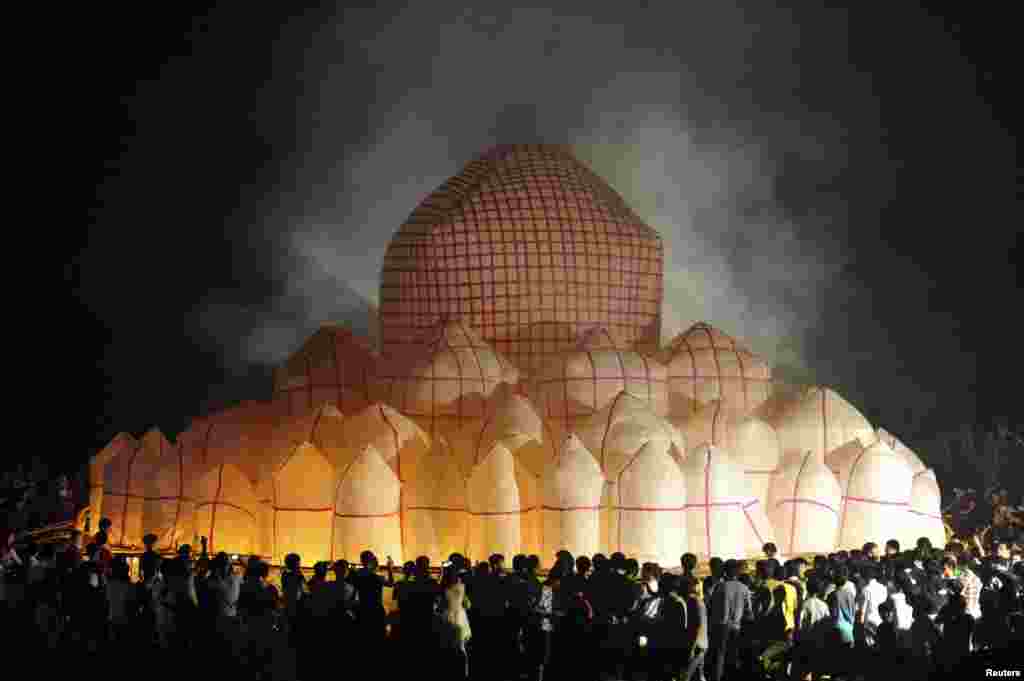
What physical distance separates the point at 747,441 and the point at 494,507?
4.40 m

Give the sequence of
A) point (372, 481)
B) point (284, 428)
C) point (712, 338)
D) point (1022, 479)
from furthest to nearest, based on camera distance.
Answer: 1. point (1022, 479)
2. point (712, 338)
3. point (284, 428)
4. point (372, 481)

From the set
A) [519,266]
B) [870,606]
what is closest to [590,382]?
[519,266]

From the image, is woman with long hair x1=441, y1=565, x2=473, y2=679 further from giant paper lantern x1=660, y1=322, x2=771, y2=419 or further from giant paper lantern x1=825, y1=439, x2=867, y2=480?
giant paper lantern x1=660, y1=322, x2=771, y2=419

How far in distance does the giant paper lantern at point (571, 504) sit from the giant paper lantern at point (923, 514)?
4.92 m

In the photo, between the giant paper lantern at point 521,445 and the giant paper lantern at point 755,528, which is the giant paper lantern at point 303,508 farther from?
the giant paper lantern at point 755,528

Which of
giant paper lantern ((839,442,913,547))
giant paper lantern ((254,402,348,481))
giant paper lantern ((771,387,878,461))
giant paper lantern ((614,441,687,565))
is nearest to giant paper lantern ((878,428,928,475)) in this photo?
giant paper lantern ((771,387,878,461))

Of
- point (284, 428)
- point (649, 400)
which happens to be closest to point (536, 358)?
point (649, 400)

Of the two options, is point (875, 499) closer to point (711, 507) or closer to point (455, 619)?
point (711, 507)

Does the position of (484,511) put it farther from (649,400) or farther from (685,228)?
(685,228)

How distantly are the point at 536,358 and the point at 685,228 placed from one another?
22.1 ft

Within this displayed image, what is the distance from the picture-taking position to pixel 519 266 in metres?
25.3

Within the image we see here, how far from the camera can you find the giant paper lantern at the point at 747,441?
2297 centimetres

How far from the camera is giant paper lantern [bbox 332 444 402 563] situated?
2070 cm

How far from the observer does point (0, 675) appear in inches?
626
